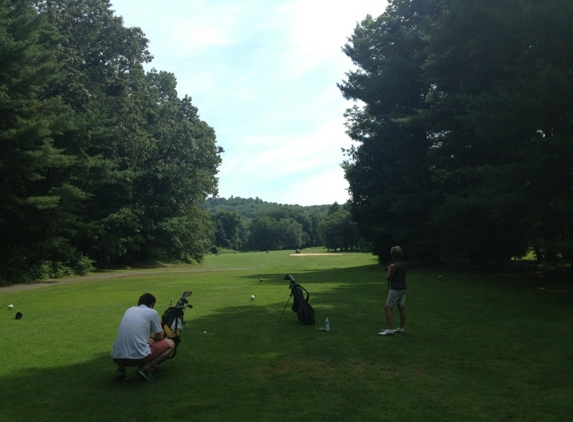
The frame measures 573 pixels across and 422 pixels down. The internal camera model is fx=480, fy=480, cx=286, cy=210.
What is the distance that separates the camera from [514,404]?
601 cm

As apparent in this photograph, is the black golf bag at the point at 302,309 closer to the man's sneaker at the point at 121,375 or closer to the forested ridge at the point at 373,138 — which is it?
the man's sneaker at the point at 121,375

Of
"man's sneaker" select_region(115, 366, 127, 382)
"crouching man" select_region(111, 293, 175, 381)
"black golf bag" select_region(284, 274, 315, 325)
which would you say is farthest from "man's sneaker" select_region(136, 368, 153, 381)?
"black golf bag" select_region(284, 274, 315, 325)

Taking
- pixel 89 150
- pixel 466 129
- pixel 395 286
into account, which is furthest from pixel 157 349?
pixel 89 150

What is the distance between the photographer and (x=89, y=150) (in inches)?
1645

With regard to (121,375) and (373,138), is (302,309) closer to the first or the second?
(121,375)

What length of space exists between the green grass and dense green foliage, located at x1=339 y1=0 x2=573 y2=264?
6399 millimetres

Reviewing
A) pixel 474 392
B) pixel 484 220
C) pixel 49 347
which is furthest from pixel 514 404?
pixel 484 220

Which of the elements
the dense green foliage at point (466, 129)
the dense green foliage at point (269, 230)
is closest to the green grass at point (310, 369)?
the dense green foliage at point (466, 129)

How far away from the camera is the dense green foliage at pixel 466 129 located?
58.5 feet

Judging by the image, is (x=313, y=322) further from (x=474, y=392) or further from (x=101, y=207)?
(x=101, y=207)

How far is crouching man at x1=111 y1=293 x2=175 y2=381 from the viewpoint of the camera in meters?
6.96

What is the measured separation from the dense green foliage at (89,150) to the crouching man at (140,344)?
2234 centimetres

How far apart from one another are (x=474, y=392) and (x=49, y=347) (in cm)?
798

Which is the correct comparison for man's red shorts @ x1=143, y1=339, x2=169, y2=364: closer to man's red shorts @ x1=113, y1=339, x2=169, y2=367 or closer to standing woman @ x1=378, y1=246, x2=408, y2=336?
man's red shorts @ x1=113, y1=339, x2=169, y2=367
